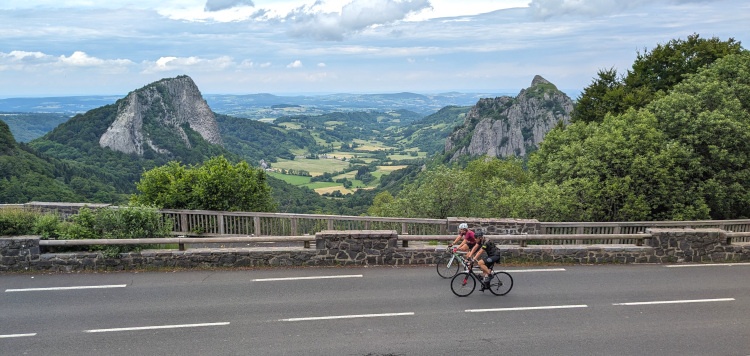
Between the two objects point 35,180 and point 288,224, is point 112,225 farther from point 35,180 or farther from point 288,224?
point 35,180

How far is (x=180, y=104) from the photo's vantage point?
17238cm

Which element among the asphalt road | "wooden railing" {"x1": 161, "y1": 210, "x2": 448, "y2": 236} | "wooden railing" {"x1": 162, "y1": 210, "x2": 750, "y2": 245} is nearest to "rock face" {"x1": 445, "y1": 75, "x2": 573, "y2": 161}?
"wooden railing" {"x1": 162, "y1": 210, "x2": 750, "y2": 245}

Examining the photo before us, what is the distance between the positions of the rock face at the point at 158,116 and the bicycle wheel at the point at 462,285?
126 meters

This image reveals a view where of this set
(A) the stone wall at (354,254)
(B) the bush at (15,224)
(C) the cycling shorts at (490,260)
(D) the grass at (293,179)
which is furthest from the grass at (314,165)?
(C) the cycling shorts at (490,260)

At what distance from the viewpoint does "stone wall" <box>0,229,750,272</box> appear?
13.1 metres

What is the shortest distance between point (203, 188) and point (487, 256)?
10190 millimetres

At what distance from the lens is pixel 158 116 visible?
6088 inches

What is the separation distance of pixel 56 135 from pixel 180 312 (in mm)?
127930

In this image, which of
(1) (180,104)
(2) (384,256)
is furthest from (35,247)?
(1) (180,104)

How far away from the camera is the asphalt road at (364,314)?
914 cm

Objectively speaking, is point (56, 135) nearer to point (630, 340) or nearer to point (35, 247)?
point (35, 247)

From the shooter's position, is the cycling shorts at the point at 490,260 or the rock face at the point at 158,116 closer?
the cycling shorts at the point at 490,260

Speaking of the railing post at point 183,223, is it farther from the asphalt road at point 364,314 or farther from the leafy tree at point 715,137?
the leafy tree at point 715,137

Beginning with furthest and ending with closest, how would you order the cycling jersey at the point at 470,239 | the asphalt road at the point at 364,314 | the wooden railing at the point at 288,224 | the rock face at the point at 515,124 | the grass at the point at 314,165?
the grass at the point at 314,165 → the rock face at the point at 515,124 → the wooden railing at the point at 288,224 → the cycling jersey at the point at 470,239 → the asphalt road at the point at 364,314
